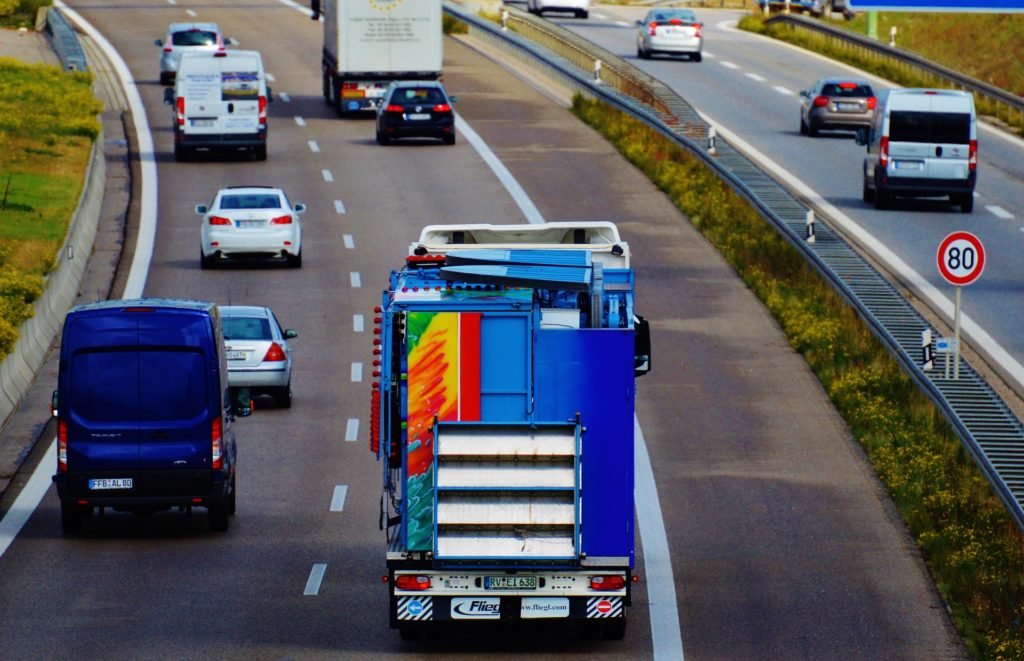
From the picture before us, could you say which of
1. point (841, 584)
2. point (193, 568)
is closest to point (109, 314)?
point (193, 568)

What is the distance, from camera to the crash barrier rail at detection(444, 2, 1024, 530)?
2211cm

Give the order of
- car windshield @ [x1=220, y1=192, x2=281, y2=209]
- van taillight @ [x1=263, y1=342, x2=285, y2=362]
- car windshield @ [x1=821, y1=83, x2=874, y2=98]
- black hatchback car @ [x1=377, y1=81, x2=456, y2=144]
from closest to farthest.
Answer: van taillight @ [x1=263, y1=342, x2=285, y2=362] → car windshield @ [x1=220, y1=192, x2=281, y2=209] → black hatchback car @ [x1=377, y1=81, x2=456, y2=144] → car windshield @ [x1=821, y1=83, x2=874, y2=98]

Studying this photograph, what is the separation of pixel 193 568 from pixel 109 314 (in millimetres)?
2811

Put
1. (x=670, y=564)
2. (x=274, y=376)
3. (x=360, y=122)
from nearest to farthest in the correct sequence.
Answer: (x=670, y=564) < (x=274, y=376) < (x=360, y=122)

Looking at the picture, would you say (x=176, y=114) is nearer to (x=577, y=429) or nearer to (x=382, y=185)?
(x=382, y=185)

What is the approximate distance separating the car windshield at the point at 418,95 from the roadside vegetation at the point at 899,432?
958 centimetres

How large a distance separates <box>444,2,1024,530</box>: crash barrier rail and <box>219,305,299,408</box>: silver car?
835 cm

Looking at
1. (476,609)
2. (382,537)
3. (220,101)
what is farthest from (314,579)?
(220,101)

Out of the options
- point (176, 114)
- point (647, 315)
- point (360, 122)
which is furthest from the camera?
point (360, 122)

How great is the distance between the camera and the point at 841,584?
18.8 m

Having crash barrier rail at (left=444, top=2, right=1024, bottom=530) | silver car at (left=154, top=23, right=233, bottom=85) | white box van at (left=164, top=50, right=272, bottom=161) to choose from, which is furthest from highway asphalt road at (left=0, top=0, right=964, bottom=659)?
silver car at (left=154, top=23, right=233, bottom=85)

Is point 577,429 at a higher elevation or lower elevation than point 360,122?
higher

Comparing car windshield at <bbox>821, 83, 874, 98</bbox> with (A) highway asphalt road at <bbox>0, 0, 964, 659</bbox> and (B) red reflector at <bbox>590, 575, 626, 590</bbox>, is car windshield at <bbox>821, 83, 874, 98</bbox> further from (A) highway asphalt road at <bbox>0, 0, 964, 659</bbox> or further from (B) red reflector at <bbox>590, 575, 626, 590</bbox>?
(B) red reflector at <bbox>590, 575, 626, 590</bbox>

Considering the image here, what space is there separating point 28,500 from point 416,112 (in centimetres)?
3202
